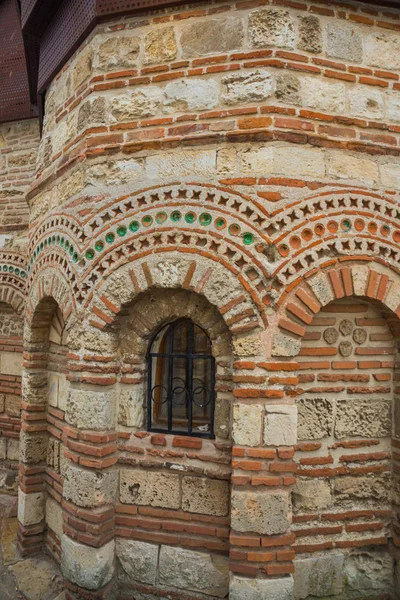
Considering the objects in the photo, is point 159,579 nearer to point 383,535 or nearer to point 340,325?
point 383,535

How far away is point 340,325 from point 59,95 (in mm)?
3453

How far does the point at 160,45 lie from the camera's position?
330 centimetres

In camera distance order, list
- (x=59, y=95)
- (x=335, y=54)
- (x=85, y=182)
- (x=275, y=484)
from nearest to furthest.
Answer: (x=275, y=484)
(x=335, y=54)
(x=85, y=182)
(x=59, y=95)

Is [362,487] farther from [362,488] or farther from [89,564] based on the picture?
[89,564]

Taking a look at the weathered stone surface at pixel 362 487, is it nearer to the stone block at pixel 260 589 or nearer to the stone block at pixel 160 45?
the stone block at pixel 260 589

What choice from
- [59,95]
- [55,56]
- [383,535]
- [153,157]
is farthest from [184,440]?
[55,56]

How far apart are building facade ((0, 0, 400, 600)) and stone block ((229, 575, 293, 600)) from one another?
0.02 meters

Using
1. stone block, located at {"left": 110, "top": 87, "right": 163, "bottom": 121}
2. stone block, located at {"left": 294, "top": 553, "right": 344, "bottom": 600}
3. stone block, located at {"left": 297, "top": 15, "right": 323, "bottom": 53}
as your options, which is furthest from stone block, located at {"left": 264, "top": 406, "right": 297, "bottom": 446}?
stone block, located at {"left": 297, "top": 15, "right": 323, "bottom": 53}

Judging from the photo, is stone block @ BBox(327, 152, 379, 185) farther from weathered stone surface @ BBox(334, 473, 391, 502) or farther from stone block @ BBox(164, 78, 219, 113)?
weathered stone surface @ BBox(334, 473, 391, 502)

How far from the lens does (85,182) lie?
11.3ft

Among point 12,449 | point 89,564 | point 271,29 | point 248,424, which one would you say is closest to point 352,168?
point 271,29

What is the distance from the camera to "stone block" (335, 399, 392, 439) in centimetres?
330

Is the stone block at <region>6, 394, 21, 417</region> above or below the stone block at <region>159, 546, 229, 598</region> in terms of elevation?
above

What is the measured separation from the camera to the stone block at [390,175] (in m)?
A: 3.25
